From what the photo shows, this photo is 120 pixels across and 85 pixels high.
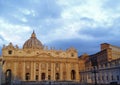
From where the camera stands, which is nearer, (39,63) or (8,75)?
(39,63)

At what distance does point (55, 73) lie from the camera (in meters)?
88.6

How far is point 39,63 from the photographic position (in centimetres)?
8612

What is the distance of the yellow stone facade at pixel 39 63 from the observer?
84125mm

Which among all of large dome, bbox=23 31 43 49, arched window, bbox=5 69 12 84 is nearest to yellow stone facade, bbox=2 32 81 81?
arched window, bbox=5 69 12 84

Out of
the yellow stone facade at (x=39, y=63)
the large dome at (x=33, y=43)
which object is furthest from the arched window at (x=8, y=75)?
the large dome at (x=33, y=43)

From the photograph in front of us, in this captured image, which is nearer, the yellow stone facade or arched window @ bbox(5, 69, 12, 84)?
arched window @ bbox(5, 69, 12, 84)

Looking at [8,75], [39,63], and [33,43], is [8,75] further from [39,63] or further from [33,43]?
[33,43]

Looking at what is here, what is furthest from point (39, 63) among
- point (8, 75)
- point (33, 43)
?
point (33, 43)

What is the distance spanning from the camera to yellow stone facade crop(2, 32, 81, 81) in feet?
276

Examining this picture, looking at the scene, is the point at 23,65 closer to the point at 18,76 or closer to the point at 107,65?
the point at 18,76

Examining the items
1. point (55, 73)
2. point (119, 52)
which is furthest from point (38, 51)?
point (119, 52)

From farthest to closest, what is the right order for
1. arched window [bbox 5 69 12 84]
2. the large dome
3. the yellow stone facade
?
the large dome
the yellow stone facade
arched window [bbox 5 69 12 84]

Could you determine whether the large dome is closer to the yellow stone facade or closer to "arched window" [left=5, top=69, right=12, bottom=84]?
the yellow stone facade

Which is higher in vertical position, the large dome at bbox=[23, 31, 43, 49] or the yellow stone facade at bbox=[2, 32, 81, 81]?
the large dome at bbox=[23, 31, 43, 49]
